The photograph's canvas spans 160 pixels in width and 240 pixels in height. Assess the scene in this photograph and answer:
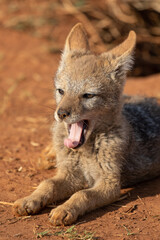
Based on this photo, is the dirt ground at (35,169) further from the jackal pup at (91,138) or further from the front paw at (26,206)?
the jackal pup at (91,138)

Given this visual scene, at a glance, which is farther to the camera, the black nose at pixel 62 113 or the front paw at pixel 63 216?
the black nose at pixel 62 113

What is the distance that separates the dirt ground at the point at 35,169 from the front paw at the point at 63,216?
7 centimetres

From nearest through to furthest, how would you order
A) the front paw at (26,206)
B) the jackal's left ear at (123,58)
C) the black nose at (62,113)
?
the front paw at (26,206) < the black nose at (62,113) < the jackal's left ear at (123,58)

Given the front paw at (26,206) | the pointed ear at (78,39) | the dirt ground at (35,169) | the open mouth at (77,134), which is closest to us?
the dirt ground at (35,169)

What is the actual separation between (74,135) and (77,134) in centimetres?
4

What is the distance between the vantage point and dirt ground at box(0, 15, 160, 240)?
159 inches

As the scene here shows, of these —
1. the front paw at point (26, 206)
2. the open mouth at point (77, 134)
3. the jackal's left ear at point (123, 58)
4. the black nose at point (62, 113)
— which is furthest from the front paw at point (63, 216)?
the jackal's left ear at point (123, 58)

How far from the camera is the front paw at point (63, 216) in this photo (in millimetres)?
4117

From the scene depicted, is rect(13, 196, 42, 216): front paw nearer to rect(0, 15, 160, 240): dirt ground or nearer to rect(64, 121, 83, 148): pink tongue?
rect(0, 15, 160, 240): dirt ground

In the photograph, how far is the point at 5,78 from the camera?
10859 millimetres

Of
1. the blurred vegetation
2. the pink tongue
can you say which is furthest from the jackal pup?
the blurred vegetation

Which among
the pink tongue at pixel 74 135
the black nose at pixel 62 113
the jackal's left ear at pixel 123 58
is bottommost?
Answer: the pink tongue at pixel 74 135

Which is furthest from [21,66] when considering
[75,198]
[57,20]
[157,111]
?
[75,198]

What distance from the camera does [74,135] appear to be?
15.8ft
